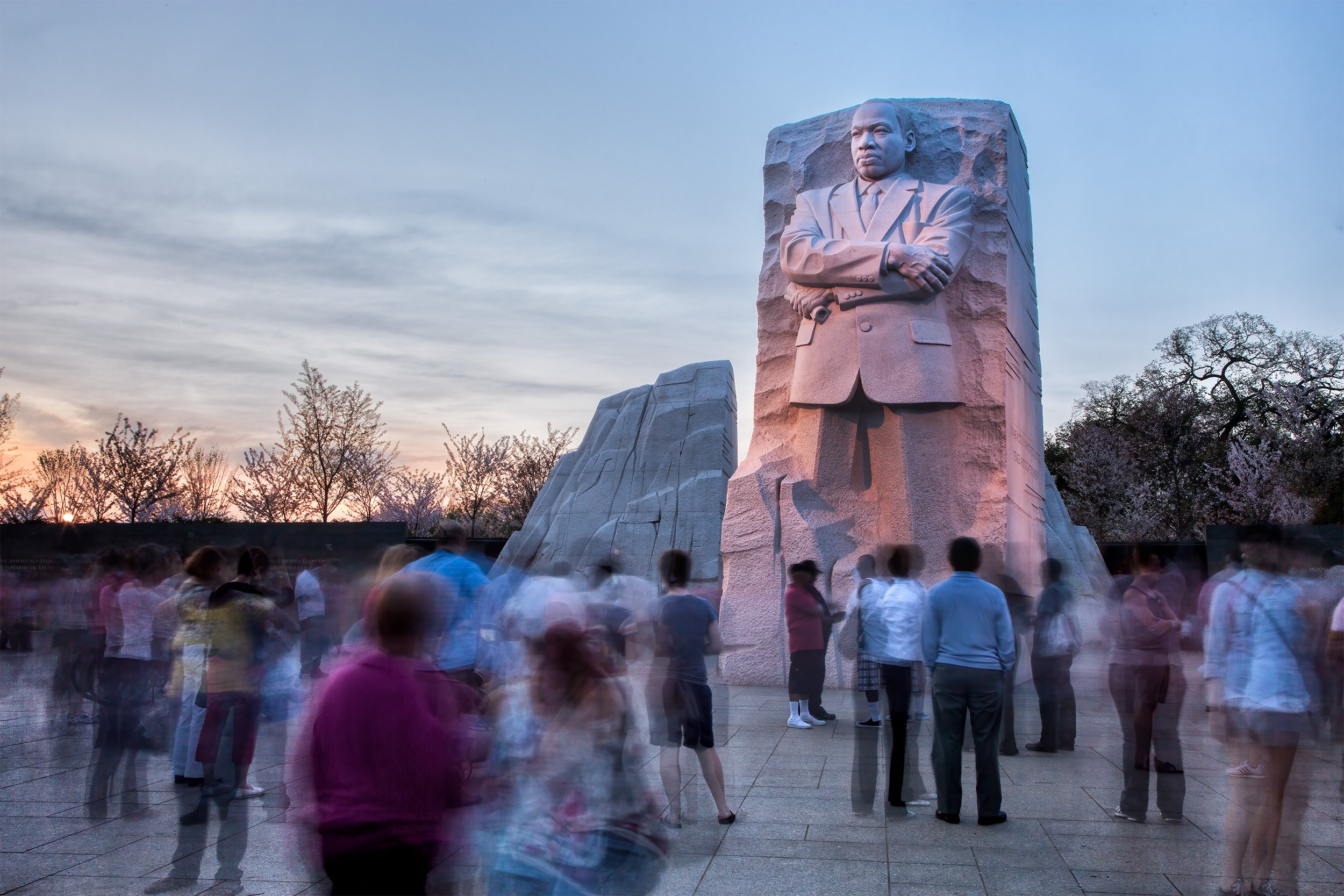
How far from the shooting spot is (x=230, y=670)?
5.75 meters

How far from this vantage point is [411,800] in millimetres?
2926

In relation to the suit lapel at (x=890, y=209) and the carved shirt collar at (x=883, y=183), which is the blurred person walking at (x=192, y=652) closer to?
the suit lapel at (x=890, y=209)

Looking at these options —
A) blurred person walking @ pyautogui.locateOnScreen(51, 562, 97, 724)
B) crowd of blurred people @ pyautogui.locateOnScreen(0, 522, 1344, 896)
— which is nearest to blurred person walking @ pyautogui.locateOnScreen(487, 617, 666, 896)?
crowd of blurred people @ pyautogui.locateOnScreen(0, 522, 1344, 896)

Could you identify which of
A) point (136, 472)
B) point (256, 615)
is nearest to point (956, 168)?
point (256, 615)

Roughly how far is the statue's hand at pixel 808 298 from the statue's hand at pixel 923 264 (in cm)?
69

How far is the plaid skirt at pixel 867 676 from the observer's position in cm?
768

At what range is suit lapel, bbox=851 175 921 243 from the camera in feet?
33.6

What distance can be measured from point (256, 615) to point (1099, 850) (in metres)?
4.42

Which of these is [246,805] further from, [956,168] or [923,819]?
[956,168]

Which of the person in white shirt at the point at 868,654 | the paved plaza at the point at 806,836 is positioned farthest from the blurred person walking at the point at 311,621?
the person in white shirt at the point at 868,654

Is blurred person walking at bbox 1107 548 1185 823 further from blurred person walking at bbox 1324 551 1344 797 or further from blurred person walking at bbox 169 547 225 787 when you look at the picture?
blurred person walking at bbox 169 547 225 787

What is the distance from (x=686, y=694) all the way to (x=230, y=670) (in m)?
2.40

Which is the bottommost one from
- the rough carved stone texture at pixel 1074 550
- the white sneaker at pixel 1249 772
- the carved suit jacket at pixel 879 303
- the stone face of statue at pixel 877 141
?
the white sneaker at pixel 1249 772

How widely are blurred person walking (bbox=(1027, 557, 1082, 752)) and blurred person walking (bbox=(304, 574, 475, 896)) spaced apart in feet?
18.5
